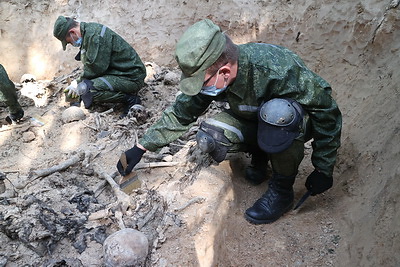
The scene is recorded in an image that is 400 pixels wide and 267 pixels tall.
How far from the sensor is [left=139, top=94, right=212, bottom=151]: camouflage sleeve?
286 cm

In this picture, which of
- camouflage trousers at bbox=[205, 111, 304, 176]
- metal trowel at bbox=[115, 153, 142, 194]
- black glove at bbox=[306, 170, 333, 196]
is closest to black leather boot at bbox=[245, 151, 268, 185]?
camouflage trousers at bbox=[205, 111, 304, 176]

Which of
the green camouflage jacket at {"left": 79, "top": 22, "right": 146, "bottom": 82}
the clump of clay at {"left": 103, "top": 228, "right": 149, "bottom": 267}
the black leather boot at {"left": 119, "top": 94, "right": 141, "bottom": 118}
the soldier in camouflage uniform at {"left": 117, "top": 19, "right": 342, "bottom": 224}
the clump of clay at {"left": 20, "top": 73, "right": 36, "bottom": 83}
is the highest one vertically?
the soldier in camouflage uniform at {"left": 117, "top": 19, "right": 342, "bottom": 224}

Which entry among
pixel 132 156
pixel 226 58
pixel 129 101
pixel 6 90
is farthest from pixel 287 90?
pixel 6 90

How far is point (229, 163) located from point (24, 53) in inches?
210

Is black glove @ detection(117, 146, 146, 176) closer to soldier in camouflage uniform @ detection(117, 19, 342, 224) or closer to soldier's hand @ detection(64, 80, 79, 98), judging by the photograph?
soldier in camouflage uniform @ detection(117, 19, 342, 224)

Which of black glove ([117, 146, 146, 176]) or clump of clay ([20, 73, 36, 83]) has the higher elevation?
black glove ([117, 146, 146, 176])

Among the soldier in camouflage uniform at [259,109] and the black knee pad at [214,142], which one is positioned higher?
the soldier in camouflage uniform at [259,109]

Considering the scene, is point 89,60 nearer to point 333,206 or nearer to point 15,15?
point 15,15

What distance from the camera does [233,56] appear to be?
239cm

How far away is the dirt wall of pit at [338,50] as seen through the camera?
249 centimetres

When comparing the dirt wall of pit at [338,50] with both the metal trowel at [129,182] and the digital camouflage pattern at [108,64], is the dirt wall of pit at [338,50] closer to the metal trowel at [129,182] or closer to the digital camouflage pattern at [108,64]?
the digital camouflage pattern at [108,64]

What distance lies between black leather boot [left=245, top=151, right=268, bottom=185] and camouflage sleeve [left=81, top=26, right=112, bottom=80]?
9.22ft

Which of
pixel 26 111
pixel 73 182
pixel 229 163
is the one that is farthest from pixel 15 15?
pixel 229 163

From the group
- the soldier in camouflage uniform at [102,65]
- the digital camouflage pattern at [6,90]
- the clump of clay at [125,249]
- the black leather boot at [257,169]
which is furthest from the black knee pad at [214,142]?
the digital camouflage pattern at [6,90]
